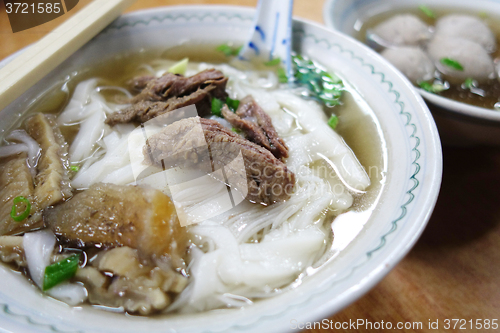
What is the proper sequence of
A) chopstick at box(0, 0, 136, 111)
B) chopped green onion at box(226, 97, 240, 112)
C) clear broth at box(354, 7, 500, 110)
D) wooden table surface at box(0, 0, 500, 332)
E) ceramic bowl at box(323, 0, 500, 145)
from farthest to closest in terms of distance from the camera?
1. clear broth at box(354, 7, 500, 110)
2. chopped green onion at box(226, 97, 240, 112)
3. ceramic bowl at box(323, 0, 500, 145)
4. chopstick at box(0, 0, 136, 111)
5. wooden table surface at box(0, 0, 500, 332)

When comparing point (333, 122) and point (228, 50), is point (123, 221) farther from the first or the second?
point (228, 50)

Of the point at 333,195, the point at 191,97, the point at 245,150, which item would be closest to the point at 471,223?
the point at 333,195

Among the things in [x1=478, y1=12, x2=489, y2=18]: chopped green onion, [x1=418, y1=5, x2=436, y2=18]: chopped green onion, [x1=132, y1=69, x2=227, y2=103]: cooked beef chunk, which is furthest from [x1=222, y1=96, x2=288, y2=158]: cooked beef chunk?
[x1=478, y1=12, x2=489, y2=18]: chopped green onion

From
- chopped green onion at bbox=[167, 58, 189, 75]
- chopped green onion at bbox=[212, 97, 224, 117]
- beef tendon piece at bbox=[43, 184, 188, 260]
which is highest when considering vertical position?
chopped green onion at bbox=[167, 58, 189, 75]

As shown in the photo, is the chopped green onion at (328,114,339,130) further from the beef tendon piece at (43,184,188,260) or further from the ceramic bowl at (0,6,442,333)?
the beef tendon piece at (43,184,188,260)

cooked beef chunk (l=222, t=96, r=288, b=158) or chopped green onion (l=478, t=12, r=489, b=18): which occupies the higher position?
chopped green onion (l=478, t=12, r=489, b=18)

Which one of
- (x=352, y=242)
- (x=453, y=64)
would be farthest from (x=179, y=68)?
(x=453, y=64)
